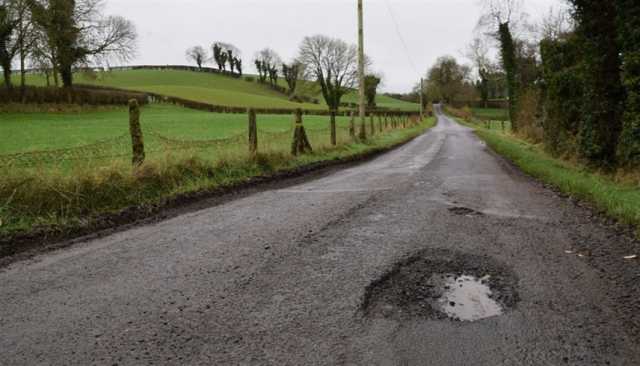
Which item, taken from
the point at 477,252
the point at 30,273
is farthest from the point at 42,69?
the point at 477,252

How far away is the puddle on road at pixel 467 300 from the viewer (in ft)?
9.68

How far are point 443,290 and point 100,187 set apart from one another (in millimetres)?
5331

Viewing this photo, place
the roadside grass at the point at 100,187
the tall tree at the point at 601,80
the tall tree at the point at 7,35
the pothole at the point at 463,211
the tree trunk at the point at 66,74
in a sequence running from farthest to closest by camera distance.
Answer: the tree trunk at the point at 66,74, the tall tree at the point at 7,35, the tall tree at the point at 601,80, the pothole at the point at 463,211, the roadside grass at the point at 100,187

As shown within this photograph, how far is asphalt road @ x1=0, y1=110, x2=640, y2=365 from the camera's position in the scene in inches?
Answer: 97.3

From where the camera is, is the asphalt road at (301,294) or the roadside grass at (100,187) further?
the roadside grass at (100,187)

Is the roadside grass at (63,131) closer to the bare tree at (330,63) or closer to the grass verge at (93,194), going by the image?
the grass verge at (93,194)

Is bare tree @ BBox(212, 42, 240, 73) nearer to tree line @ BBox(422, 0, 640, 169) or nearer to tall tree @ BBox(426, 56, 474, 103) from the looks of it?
tall tree @ BBox(426, 56, 474, 103)

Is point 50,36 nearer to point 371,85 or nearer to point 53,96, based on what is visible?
point 53,96

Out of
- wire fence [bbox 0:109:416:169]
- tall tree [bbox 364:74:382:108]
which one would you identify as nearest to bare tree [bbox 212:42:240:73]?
tall tree [bbox 364:74:382:108]

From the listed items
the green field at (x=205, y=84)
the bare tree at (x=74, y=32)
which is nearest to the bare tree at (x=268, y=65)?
the green field at (x=205, y=84)

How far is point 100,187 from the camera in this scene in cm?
618

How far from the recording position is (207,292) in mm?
3295

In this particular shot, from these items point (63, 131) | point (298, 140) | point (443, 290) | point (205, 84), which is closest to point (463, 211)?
point (443, 290)

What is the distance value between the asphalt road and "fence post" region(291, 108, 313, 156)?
6.27m
